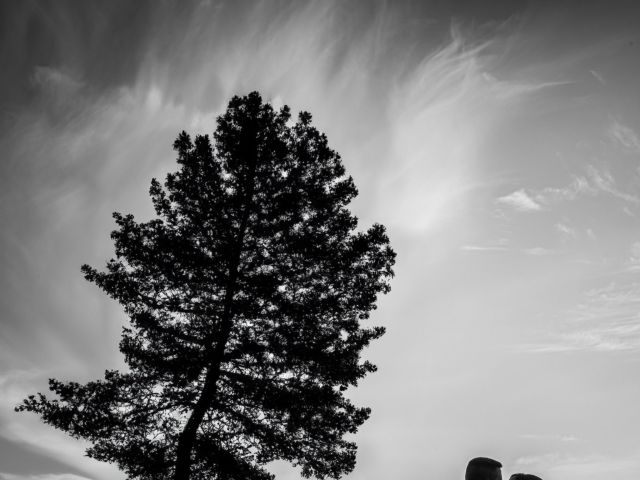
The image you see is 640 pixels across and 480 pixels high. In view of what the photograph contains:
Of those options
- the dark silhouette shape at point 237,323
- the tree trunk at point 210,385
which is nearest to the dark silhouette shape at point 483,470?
the dark silhouette shape at point 237,323

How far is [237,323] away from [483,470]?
11.9 m

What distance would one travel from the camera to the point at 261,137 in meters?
12.5

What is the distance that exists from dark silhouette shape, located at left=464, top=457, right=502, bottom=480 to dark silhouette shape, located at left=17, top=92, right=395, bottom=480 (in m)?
8.12

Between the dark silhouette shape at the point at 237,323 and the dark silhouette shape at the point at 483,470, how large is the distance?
8.12 m

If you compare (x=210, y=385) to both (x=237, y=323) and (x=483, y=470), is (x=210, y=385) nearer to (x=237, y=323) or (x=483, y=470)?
(x=237, y=323)

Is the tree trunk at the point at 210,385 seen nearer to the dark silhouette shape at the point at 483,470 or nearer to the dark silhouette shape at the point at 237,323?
the dark silhouette shape at the point at 237,323

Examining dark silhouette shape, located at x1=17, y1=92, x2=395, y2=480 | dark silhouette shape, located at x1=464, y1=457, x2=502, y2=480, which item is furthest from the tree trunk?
dark silhouette shape, located at x1=464, y1=457, x2=502, y2=480

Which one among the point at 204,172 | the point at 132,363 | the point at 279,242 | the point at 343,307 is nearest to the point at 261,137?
the point at 204,172

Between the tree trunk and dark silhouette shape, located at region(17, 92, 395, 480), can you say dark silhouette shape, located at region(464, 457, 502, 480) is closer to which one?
dark silhouette shape, located at region(17, 92, 395, 480)

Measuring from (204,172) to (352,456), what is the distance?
8.90m

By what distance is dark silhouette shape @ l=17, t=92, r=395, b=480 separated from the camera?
9555mm

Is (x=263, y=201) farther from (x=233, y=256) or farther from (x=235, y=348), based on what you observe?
(x=235, y=348)

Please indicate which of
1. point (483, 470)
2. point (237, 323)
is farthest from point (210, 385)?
point (483, 470)

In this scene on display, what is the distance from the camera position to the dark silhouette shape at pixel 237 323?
955 cm
